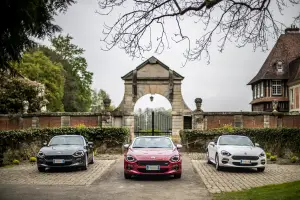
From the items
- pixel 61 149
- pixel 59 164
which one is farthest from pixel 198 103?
pixel 59 164

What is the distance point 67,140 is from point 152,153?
515cm

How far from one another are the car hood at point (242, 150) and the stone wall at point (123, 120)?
13586 millimetres

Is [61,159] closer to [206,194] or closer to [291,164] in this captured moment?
[206,194]

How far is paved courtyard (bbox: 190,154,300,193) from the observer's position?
40.1ft

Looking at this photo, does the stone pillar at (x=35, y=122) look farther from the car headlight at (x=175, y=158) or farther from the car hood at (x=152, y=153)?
the car headlight at (x=175, y=158)

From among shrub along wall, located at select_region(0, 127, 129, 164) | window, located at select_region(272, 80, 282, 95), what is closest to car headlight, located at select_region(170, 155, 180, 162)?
shrub along wall, located at select_region(0, 127, 129, 164)

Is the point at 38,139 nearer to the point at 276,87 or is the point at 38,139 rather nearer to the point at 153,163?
the point at 153,163

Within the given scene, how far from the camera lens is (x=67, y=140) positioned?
17.7 metres

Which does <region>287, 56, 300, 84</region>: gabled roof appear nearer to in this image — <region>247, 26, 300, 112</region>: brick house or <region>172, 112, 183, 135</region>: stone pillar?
<region>247, 26, 300, 112</region>: brick house

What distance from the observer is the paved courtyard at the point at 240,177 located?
40.1 feet

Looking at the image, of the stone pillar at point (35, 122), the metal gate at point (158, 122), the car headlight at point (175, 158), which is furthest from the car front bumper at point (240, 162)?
the stone pillar at point (35, 122)

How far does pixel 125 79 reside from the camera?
32.4 meters

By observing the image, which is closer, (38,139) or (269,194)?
(269,194)

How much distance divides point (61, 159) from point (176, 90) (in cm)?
1793
